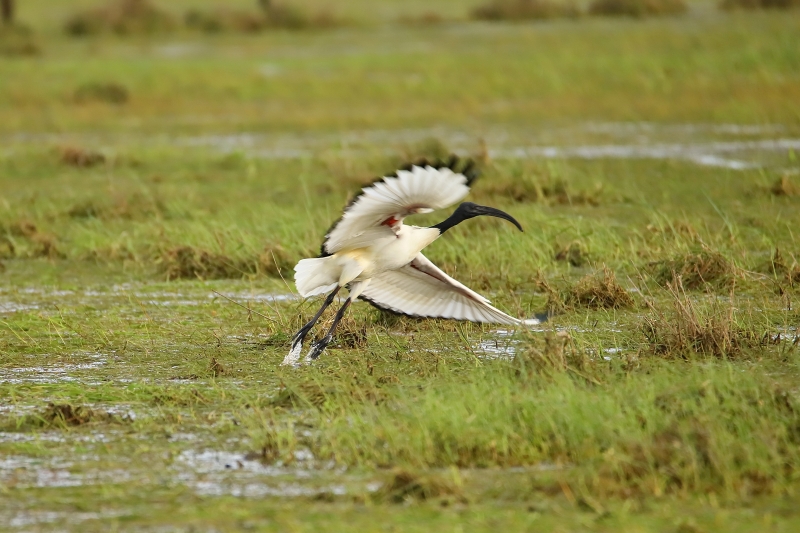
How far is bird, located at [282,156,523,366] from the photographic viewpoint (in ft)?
19.4

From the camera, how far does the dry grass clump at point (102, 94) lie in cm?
1966

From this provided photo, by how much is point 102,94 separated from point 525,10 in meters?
12.7

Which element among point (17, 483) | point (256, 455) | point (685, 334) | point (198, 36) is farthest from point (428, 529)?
point (198, 36)

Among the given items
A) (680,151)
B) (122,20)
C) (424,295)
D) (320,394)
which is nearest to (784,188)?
(680,151)

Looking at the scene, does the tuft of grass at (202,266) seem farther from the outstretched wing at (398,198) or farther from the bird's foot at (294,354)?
the outstretched wing at (398,198)

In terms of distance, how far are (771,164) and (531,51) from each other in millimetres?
9633

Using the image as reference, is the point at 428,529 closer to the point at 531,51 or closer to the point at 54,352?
the point at 54,352

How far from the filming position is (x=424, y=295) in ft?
22.5

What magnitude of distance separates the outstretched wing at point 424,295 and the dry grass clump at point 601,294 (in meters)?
1.03

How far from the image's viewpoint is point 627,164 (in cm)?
1355

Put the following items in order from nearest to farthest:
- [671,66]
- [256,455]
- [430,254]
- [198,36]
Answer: [256,455]
[430,254]
[671,66]
[198,36]

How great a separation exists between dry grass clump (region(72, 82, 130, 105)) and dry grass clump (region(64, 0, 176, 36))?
9414mm

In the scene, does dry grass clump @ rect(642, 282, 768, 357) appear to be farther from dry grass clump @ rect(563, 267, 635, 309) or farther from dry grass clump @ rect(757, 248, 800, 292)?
dry grass clump @ rect(757, 248, 800, 292)

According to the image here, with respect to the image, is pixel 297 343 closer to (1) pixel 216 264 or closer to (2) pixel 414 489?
(2) pixel 414 489
